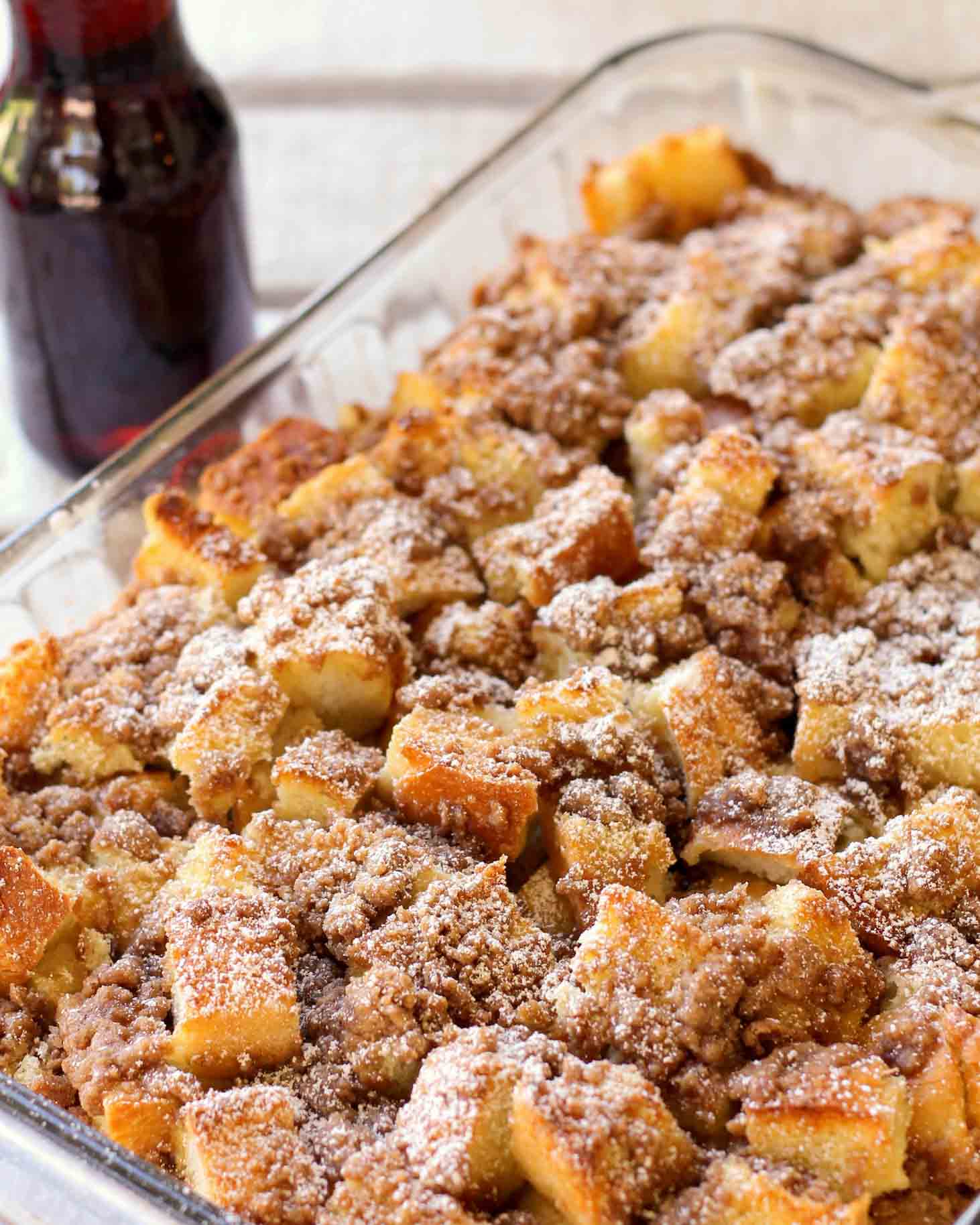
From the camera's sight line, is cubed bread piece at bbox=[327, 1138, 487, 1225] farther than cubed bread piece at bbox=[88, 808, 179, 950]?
No

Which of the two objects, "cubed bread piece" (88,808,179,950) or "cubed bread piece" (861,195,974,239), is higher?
"cubed bread piece" (861,195,974,239)

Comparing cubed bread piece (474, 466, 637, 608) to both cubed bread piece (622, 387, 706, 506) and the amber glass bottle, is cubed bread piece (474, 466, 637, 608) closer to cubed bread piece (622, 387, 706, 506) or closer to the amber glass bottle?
cubed bread piece (622, 387, 706, 506)

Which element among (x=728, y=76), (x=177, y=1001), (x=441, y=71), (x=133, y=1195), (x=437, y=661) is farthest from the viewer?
(x=441, y=71)

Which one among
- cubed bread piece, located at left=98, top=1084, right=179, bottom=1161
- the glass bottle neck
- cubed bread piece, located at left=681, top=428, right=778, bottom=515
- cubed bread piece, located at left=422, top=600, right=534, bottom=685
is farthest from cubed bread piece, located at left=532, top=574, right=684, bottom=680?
the glass bottle neck

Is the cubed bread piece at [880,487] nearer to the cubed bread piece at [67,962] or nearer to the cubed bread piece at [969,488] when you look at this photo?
the cubed bread piece at [969,488]

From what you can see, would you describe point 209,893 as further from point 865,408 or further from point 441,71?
point 441,71

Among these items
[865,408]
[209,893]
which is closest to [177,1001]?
[209,893]
